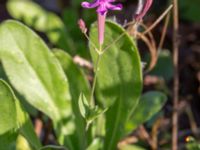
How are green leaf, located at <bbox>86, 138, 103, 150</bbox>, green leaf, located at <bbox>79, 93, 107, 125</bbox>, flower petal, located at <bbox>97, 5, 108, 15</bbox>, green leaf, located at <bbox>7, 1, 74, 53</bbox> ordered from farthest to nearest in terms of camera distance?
green leaf, located at <bbox>7, 1, 74, 53</bbox>
green leaf, located at <bbox>86, 138, 103, 150</bbox>
green leaf, located at <bbox>79, 93, 107, 125</bbox>
flower petal, located at <bbox>97, 5, 108, 15</bbox>

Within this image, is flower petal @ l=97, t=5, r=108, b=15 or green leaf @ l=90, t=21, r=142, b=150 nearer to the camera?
flower petal @ l=97, t=5, r=108, b=15

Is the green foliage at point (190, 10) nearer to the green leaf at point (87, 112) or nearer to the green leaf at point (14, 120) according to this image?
the green leaf at point (14, 120)

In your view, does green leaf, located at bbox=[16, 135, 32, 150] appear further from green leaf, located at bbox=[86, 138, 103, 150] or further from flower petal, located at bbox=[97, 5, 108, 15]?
flower petal, located at bbox=[97, 5, 108, 15]

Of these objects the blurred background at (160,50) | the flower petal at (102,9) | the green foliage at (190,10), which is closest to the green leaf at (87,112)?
the flower petal at (102,9)

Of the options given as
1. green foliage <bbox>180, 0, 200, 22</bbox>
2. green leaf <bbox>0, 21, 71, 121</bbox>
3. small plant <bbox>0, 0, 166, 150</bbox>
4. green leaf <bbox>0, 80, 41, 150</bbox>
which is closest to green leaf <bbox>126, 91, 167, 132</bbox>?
small plant <bbox>0, 0, 166, 150</bbox>

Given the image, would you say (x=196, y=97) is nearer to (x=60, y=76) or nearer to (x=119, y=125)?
(x=119, y=125)
